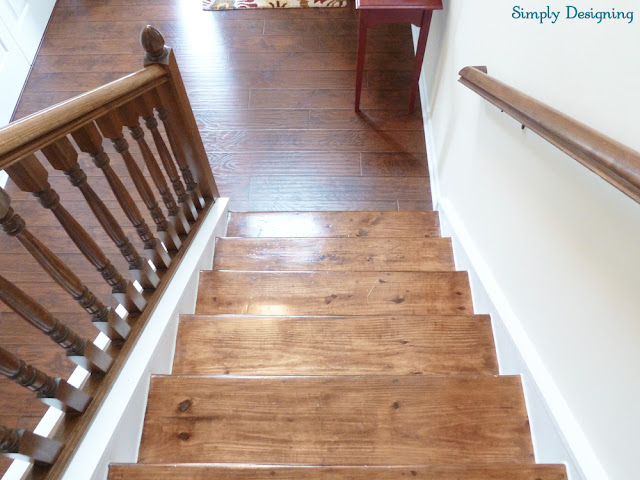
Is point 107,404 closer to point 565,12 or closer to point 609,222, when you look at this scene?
point 609,222

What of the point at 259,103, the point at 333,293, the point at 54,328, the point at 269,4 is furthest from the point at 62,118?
the point at 269,4

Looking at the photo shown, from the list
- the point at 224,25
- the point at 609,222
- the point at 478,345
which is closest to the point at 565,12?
the point at 609,222

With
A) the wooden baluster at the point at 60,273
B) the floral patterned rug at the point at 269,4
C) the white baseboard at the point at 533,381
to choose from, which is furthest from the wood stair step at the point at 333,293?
the floral patterned rug at the point at 269,4

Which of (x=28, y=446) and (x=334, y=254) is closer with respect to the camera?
(x=28, y=446)

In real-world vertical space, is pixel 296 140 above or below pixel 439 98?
below

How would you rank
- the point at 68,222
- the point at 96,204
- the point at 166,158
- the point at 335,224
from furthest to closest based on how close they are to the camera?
the point at 335,224
the point at 166,158
the point at 96,204
the point at 68,222

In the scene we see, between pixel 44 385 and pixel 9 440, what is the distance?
0.13 metres

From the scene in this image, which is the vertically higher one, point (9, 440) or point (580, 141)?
point (580, 141)

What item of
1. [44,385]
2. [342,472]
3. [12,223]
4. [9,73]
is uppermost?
[12,223]

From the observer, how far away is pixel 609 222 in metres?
0.88

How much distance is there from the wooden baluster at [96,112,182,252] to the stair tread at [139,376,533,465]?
0.51 m

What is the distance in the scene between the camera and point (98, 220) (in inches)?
47.7

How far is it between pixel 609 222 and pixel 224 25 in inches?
125

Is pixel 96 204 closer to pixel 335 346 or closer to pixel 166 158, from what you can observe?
pixel 166 158
